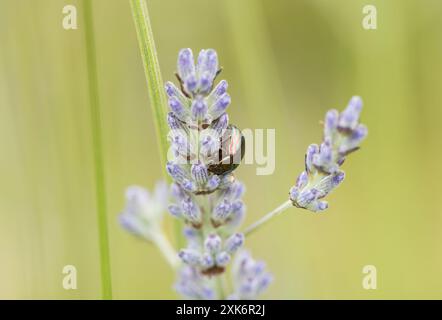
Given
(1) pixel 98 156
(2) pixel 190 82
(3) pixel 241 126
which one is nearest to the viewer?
(2) pixel 190 82

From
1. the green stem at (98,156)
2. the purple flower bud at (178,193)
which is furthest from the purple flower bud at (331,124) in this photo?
the green stem at (98,156)

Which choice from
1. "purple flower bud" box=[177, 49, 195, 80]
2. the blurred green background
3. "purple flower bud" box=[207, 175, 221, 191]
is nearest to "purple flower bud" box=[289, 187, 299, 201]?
"purple flower bud" box=[207, 175, 221, 191]

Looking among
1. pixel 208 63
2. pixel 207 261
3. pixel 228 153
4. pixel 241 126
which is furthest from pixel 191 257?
pixel 241 126

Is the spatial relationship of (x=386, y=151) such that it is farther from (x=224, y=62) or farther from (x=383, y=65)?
(x=224, y=62)

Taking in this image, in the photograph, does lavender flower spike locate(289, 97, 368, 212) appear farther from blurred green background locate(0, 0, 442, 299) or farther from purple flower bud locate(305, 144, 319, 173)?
blurred green background locate(0, 0, 442, 299)

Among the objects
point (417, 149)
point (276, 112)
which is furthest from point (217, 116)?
point (417, 149)

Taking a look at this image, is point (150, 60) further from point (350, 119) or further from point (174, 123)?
point (350, 119)
